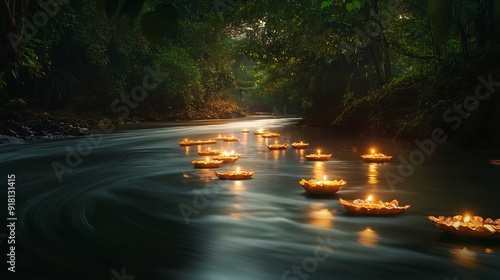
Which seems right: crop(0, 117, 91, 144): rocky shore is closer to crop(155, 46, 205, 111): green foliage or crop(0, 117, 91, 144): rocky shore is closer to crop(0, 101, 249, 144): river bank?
crop(0, 101, 249, 144): river bank

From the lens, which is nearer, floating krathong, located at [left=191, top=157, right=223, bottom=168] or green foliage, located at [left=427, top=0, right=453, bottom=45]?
green foliage, located at [left=427, top=0, right=453, bottom=45]

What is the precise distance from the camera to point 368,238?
477 cm

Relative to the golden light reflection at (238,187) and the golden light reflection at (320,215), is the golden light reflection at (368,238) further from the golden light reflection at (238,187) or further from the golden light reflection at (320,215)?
the golden light reflection at (238,187)

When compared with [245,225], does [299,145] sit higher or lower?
higher

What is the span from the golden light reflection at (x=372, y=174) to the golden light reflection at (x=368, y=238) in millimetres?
3524

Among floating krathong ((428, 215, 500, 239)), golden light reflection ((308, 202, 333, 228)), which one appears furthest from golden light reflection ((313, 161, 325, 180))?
floating krathong ((428, 215, 500, 239))

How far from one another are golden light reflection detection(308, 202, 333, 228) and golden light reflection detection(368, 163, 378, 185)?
97.4 inches

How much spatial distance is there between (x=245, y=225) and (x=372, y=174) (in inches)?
193

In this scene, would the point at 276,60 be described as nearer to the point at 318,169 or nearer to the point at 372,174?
the point at 318,169

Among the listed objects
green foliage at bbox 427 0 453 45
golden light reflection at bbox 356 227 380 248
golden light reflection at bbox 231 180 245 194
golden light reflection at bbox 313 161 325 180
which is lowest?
golden light reflection at bbox 313 161 325 180

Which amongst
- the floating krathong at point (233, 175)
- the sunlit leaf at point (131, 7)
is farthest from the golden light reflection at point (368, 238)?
the floating krathong at point (233, 175)

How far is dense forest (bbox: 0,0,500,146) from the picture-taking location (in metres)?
12.7

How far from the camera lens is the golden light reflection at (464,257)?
3.92 meters

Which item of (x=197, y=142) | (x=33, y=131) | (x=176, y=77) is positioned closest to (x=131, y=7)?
(x=197, y=142)
